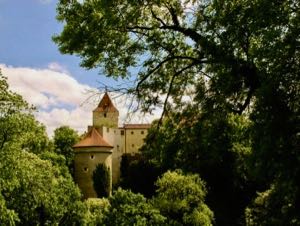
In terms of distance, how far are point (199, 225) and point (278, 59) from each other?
2290 centimetres

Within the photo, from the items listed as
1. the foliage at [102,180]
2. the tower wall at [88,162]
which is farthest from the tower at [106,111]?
the tower wall at [88,162]

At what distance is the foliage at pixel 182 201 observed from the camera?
30156 mm

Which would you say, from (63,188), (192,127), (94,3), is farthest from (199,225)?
(94,3)

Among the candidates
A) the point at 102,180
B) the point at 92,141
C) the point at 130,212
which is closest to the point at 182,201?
the point at 130,212

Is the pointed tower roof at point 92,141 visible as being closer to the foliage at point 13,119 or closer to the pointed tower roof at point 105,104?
the foliage at point 13,119

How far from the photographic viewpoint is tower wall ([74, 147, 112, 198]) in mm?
59750

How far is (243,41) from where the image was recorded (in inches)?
375

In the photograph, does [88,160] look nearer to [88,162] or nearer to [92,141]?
[88,162]

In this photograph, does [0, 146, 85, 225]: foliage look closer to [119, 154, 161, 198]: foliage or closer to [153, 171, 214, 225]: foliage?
[153, 171, 214, 225]: foliage

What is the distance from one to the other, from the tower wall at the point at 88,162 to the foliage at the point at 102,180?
39.7 inches

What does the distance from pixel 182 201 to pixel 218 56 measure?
22.1 meters

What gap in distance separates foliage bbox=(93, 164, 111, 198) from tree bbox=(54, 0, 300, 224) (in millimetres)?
46092

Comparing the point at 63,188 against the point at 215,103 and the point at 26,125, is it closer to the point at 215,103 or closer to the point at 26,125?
the point at 26,125


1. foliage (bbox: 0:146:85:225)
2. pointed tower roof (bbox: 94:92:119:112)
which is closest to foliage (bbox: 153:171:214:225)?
foliage (bbox: 0:146:85:225)
